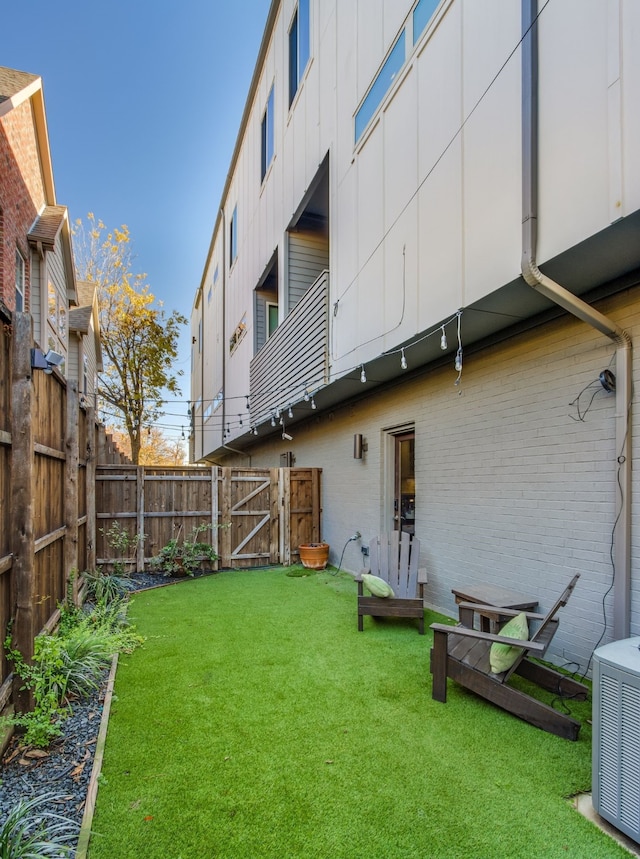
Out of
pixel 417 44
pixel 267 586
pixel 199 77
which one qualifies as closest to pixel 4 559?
pixel 267 586

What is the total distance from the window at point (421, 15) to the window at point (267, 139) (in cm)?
569

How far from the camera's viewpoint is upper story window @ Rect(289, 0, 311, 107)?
766 cm

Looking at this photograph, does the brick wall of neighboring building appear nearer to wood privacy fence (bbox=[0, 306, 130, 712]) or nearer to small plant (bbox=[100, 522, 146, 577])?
wood privacy fence (bbox=[0, 306, 130, 712])

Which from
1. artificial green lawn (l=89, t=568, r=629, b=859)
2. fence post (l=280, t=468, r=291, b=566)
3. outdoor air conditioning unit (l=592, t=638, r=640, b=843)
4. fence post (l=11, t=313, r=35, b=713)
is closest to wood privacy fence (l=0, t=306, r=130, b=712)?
fence post (l=11, t=313, r=35, b=713)

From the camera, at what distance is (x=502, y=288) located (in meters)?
3.27

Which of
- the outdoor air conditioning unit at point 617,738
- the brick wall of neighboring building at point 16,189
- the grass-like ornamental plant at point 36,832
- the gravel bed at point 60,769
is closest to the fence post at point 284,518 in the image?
the brick wall of neighboring building at point 16,189

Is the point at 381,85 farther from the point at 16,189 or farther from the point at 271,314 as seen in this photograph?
the point at 271,314

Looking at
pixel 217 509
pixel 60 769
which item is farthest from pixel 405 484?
pixel 60 769

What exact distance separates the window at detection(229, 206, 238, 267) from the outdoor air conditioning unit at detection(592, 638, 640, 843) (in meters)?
13.3

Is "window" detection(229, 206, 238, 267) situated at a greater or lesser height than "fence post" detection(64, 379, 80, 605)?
greater

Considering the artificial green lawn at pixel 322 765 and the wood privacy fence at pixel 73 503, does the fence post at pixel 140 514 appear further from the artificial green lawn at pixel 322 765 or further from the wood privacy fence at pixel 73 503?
the artificial green lawn at pixel 322 765

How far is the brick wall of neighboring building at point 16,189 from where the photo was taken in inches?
241

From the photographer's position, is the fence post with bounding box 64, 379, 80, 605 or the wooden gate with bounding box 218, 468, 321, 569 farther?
the wooden gate with bounding box 218, 468, 321, 569

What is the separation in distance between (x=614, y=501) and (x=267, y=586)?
15.2 feet
